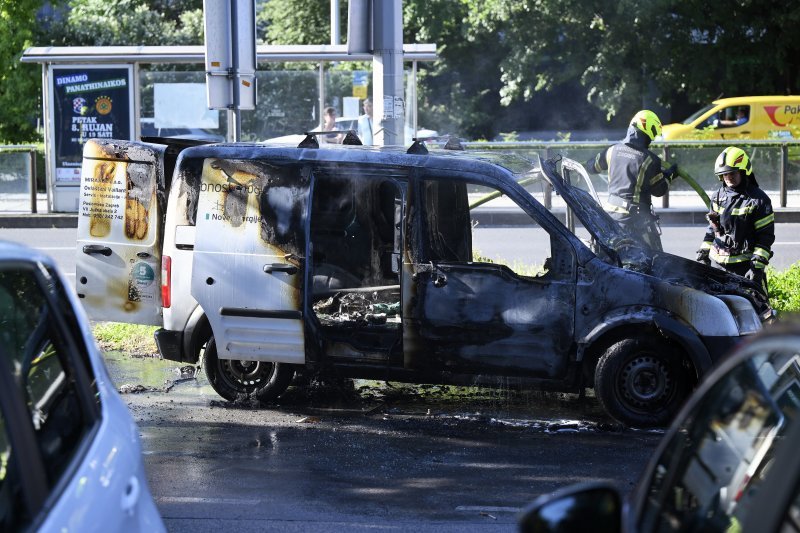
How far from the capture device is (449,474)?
6426mm

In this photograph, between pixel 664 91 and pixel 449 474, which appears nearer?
pixel 449 474

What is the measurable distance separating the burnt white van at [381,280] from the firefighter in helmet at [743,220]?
3.04 feet

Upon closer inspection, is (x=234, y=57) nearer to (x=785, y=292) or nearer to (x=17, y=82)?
(x=785, y=292)

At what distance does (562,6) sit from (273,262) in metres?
25.7

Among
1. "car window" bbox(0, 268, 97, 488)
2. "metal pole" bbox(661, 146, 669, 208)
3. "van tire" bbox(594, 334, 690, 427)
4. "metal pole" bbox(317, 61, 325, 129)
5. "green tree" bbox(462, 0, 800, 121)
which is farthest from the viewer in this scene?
"green tree" bbox(462, 0, 800, 121)

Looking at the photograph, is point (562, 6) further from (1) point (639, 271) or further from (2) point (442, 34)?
(1) point (639, 271)

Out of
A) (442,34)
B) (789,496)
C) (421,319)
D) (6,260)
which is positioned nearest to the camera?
(789,496)

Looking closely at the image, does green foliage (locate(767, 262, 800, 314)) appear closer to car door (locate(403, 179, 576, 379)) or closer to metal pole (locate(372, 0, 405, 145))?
car door (locate(403, 179, 576, 379))

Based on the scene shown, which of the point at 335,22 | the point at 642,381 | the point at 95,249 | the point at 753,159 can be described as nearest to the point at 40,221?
the point at 335,22

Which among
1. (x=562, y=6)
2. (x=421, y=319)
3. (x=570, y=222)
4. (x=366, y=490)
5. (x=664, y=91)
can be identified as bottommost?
(x=366, y=490)

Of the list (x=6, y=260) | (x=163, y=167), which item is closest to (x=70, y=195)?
(x=163, y=167)

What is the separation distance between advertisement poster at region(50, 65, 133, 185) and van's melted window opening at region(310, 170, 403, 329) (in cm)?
1163

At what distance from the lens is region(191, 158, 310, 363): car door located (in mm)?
7605

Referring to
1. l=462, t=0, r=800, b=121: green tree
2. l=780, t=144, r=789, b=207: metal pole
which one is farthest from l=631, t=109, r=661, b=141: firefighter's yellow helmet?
l=462, t=0, r=800, b=121: green tree
